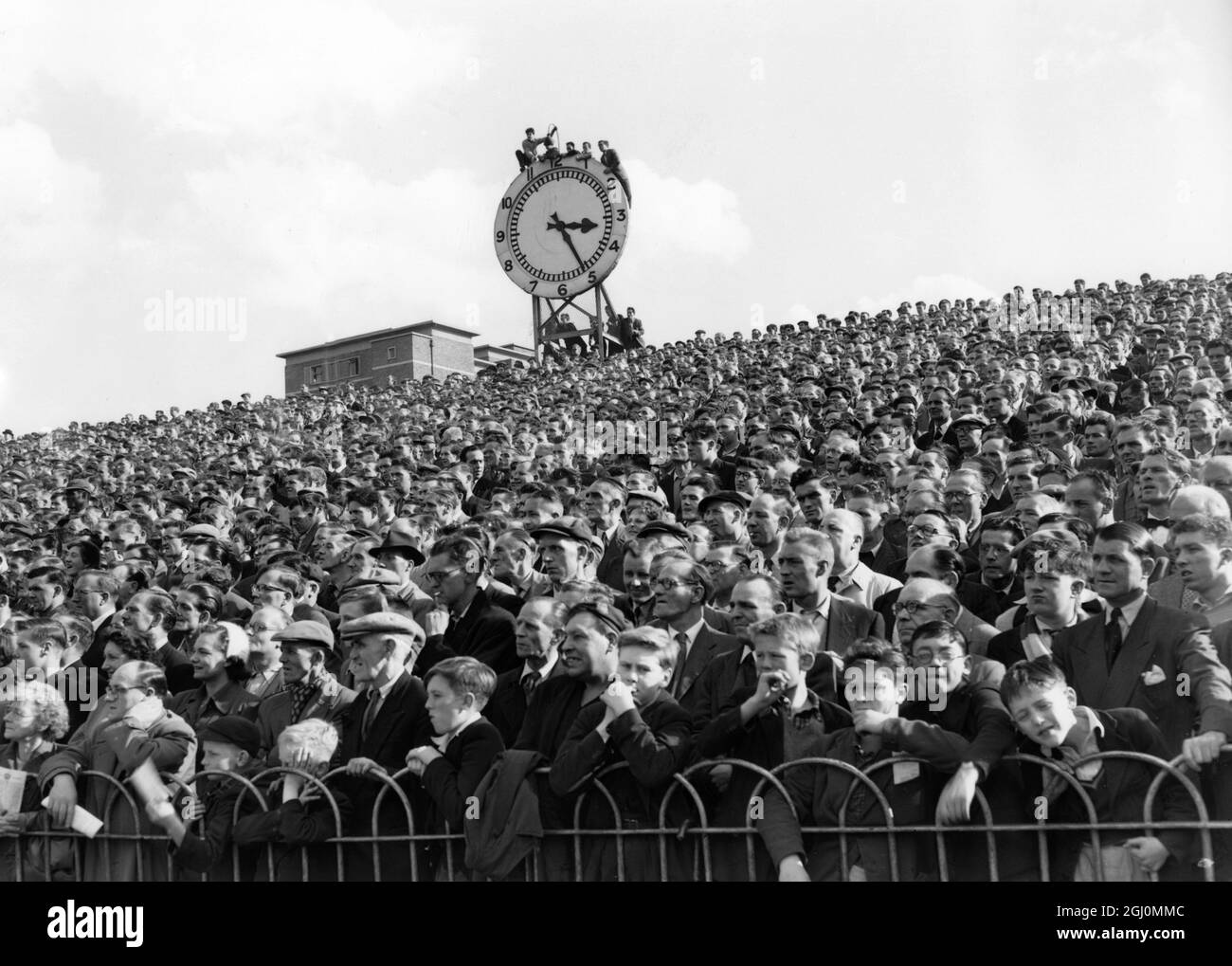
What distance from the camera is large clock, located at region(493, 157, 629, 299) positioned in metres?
32.1

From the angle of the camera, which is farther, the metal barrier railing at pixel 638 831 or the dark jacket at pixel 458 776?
the dark jacket at pixel 458 776

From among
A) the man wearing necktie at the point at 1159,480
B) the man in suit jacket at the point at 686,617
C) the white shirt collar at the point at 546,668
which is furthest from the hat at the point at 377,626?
the man wearing necktie at the point at 1159,480

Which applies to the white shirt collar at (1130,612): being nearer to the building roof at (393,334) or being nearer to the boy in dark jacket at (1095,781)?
the boy in dark jacket at (1095,781)

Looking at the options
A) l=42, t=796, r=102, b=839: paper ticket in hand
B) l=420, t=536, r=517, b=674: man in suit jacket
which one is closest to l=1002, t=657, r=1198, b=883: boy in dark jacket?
l=420, t=536, r=517, b=674: man in suit jacket

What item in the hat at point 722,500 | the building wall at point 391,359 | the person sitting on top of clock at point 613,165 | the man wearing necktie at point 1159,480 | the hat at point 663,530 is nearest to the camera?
the hat at point 663,530

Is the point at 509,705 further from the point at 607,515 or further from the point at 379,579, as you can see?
the point at 607,515

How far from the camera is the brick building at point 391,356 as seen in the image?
2246 inches

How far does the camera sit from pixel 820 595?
660 cm

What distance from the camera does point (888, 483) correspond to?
32.1 feet

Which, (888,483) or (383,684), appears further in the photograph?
(888,483)

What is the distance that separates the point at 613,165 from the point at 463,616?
2536cm
